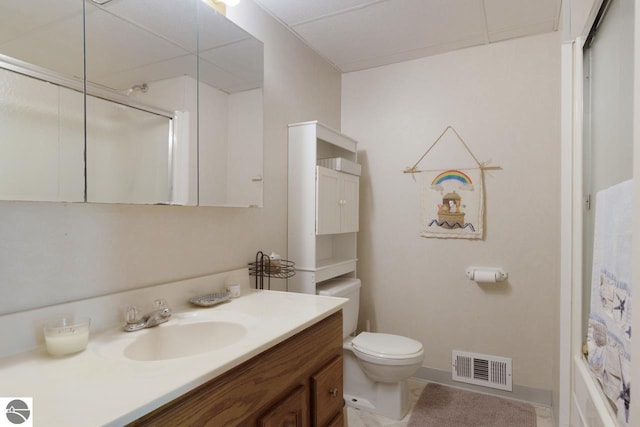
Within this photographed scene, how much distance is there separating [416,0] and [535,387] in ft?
7.70

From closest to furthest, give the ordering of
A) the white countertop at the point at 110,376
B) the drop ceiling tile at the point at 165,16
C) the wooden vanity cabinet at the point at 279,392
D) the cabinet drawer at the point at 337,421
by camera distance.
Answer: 1. the white countertop at the point at 110,376
2. the wooden vanity cabinet at the point at 279,392
3. the drop ceiling tile at the point at 165,16
4. the cabinet drawer at the point at 337,421

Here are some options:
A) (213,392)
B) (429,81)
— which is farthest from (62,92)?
(429,81)

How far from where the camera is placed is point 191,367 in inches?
32.7

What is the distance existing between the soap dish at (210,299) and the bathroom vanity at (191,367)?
24 millimetres

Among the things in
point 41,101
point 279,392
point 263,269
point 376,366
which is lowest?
point 376,366

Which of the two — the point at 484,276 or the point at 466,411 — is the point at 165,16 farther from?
the point at 466,411

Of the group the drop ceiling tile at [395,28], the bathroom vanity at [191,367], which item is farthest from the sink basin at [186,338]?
the drop ceiling tile at [395,28]

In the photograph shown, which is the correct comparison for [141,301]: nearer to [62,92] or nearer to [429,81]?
[62,92]

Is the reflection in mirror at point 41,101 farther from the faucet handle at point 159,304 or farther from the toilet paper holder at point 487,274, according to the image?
the toilet paper holder at point 487,274

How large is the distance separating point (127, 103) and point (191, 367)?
0.89 metres

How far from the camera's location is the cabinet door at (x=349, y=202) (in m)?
2.35

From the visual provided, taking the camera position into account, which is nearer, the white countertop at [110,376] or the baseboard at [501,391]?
the white countertop at [110,376]

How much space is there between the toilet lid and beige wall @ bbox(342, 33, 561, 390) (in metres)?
0.48

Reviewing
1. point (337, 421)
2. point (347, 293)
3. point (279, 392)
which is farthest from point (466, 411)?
point (279, 392)
